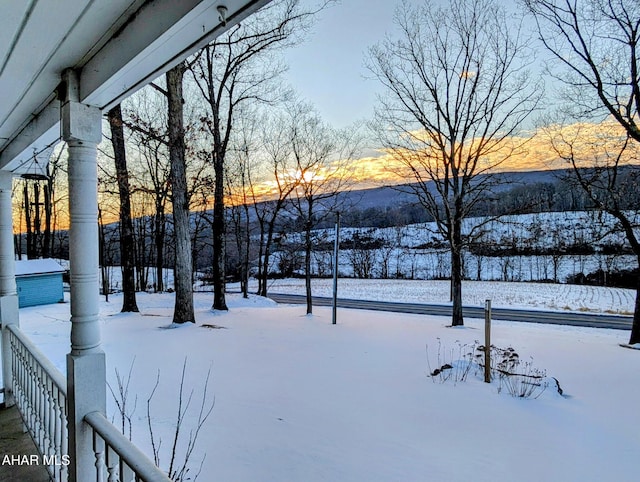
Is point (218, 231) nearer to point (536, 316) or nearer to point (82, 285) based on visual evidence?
point (82, 285)

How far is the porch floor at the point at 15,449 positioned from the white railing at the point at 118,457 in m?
1.30

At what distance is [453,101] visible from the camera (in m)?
10.2

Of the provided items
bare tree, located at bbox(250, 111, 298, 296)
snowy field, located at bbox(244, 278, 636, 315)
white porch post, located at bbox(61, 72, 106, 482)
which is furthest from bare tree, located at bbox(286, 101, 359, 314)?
white porch post, located at bbox(61, 72, 106, 482)

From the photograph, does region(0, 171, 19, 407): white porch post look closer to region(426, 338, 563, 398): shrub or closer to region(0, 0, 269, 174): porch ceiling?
region(0, 0, 269, 174): porch ceiling

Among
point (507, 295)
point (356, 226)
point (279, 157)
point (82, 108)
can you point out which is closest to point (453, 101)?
point (279, 157)

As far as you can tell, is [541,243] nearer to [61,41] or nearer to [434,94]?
[434,94]

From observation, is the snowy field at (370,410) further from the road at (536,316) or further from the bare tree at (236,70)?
the road at (536,316)

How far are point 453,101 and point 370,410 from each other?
8.91 m

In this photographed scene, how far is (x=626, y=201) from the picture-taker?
8.77m

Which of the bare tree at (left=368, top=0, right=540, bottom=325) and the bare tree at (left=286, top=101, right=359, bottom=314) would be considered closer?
the bare tree at (left=368, top=0, right=540, bottom=325)

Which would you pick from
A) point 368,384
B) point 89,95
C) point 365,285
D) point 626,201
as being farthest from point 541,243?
point 89,95

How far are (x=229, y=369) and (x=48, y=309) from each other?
9248 millimetres

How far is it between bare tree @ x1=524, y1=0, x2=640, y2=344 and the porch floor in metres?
10.3

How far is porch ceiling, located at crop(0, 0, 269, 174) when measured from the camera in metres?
1.25
